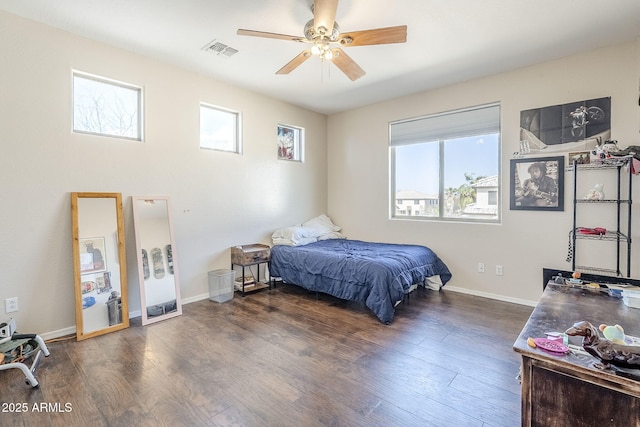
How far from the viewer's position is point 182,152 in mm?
3535

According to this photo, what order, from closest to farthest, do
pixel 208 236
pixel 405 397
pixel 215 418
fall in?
1. pixel 215 418
2. pixel 405 397
3. pixel 208 236

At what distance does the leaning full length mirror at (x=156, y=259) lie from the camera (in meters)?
3.09

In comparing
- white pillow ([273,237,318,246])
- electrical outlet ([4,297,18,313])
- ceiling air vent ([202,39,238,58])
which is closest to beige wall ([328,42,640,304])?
white pillow ([273,237,318,246])

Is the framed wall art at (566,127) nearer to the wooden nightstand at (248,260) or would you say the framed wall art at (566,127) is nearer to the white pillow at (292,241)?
the white pillow at (292,241)

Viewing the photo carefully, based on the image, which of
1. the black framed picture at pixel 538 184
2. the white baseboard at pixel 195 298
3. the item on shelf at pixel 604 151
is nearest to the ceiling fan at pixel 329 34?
the item on shelf at pixel 604 151

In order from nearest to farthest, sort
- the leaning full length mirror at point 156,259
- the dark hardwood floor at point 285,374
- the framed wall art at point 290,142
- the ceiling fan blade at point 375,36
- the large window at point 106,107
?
the dark hardwood floor at point 285,374, the ceiling fan blade at point 375,36, the large window at point 106,107, the leaning full length mirror at point 156,259, the framed wall art at point 290,142

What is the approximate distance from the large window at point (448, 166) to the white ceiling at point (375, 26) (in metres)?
0.65

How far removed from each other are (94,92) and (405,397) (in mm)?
3855

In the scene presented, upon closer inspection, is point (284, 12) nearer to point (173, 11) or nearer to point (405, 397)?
point (173, 11)

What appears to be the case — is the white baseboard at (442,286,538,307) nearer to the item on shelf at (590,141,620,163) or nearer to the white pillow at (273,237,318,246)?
the item on shelf at (590,141,620,163)

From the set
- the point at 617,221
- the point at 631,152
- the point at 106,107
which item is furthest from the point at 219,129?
the point at 617,221

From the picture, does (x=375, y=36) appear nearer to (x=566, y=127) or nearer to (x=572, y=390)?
(x=572, y=390)

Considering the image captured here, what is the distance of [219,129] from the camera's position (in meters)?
3.98

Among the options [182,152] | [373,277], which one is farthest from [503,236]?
[182,152]
